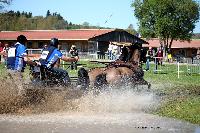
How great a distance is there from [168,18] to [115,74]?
246 feet

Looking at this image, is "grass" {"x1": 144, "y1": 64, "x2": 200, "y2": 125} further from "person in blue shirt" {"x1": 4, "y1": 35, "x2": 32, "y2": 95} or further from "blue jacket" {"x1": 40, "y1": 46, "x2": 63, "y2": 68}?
"person in blue shirt" {"x1": 4, "y1": 35, "x2": 32, "y2": 95}

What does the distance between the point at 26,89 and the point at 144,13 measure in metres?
81.1

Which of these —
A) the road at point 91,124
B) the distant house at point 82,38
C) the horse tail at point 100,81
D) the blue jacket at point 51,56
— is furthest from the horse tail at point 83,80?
the distant house at point 82,38

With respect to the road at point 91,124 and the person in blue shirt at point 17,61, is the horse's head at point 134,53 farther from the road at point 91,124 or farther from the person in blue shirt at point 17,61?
the person in blue shirt at point 17,61

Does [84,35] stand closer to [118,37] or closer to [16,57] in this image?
[118,37]

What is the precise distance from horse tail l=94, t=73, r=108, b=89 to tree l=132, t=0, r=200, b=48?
73.5m

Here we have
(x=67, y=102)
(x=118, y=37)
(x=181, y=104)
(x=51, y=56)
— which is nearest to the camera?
(x=67, y=102)

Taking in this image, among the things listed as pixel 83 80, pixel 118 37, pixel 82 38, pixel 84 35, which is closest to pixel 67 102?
pixel 83 80

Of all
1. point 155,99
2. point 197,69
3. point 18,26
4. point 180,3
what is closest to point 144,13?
point 180,3

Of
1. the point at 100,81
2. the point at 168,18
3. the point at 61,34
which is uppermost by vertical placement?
the point at 168,18

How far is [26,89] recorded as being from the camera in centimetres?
1284

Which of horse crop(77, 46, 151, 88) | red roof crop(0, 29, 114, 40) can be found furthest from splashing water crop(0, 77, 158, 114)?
red roof crop(0, 29, 114, 40)

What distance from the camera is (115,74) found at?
15141 millimetres

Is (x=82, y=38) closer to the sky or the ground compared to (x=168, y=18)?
closer to the ground
